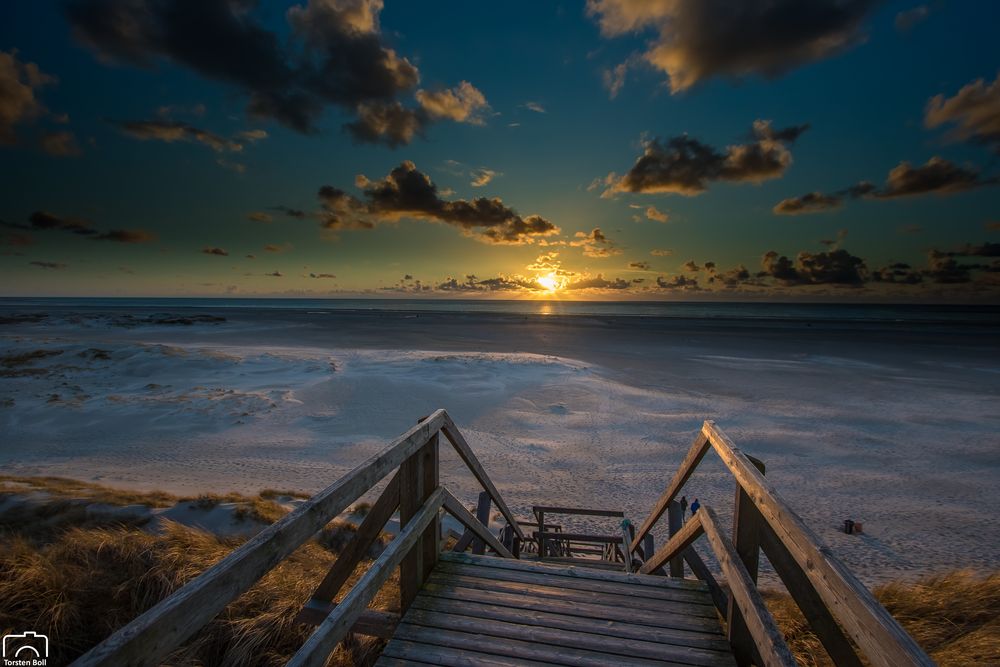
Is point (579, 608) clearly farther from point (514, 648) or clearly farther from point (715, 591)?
point (715, 591)

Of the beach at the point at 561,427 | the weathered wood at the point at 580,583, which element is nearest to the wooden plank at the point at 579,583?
the weathered wood at the point at 580,583

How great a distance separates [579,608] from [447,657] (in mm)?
1070

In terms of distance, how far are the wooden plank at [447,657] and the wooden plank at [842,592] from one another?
5.59 feet

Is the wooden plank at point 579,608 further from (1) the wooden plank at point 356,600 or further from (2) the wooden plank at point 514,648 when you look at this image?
(1) the wooden plank at point 356,600

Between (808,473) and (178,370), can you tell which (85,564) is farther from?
(178,370)

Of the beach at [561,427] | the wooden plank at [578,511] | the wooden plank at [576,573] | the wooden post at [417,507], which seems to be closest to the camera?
the wooden post at [417,507]

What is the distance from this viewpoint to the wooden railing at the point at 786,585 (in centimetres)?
147

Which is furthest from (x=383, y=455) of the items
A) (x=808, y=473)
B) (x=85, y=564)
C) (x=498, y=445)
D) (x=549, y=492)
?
(x=808, y=473)

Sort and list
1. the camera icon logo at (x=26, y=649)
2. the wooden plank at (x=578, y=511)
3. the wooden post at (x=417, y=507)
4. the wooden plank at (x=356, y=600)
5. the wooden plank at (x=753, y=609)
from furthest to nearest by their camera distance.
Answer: the wooden plank at (x=578, y=511) < the camera icon logo at (x=26, y=649) < the wooden post at (x=417, y=507) < the wooden plank at (x=753, y=609) < the wooden plank at (x=356, y=600)

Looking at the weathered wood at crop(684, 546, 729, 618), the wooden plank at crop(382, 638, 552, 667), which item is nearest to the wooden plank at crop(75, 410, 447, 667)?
the wooden plank at crop(382, 638, 552, 667)

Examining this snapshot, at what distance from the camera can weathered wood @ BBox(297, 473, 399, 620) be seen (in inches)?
114

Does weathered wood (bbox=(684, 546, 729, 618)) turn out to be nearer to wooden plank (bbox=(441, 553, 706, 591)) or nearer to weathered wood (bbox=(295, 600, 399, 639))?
wooden plank (bbox=(441, 553, 706, 591))

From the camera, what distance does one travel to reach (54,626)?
3.65 metres

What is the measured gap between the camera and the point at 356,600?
2184 mm
